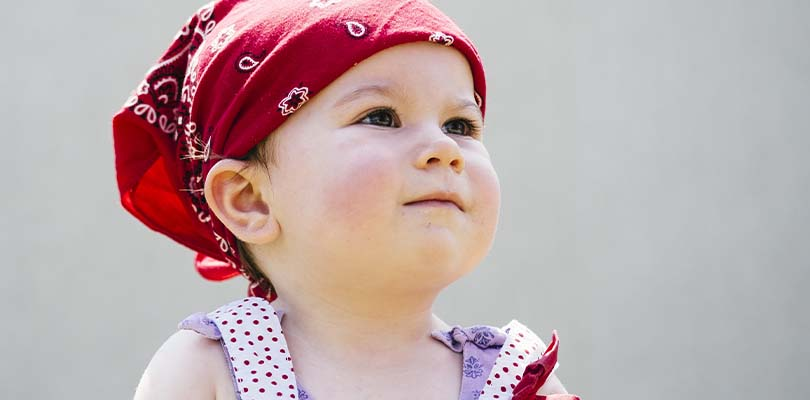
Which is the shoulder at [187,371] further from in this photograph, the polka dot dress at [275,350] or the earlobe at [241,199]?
the earlobe at [241,199]

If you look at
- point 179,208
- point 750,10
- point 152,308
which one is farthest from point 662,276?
point 179,208

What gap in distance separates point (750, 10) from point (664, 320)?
3.10ft

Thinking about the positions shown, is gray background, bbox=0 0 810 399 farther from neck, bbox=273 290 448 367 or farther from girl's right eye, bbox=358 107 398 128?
girl's right eye, bbox=358 107 398 128

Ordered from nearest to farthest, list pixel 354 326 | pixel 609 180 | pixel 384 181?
1. pixel 384 181
2. pixel 354 326
3. pixel 609 180

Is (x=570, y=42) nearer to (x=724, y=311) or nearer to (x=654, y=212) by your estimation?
(x=654, y=212)

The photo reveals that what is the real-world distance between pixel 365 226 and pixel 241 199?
244 millimetres

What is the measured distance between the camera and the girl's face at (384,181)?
1.25m

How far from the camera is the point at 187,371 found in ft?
4.15

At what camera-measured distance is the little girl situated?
126 centimetres

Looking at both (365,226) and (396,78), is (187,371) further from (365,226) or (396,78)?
(396,78)

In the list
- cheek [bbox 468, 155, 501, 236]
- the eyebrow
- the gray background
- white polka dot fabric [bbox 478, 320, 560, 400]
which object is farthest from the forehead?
the gray background

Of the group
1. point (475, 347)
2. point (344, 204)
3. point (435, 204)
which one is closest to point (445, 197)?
point (435, 204)

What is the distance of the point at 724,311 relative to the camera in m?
2.92

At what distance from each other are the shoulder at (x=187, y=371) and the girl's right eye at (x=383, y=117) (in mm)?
352
